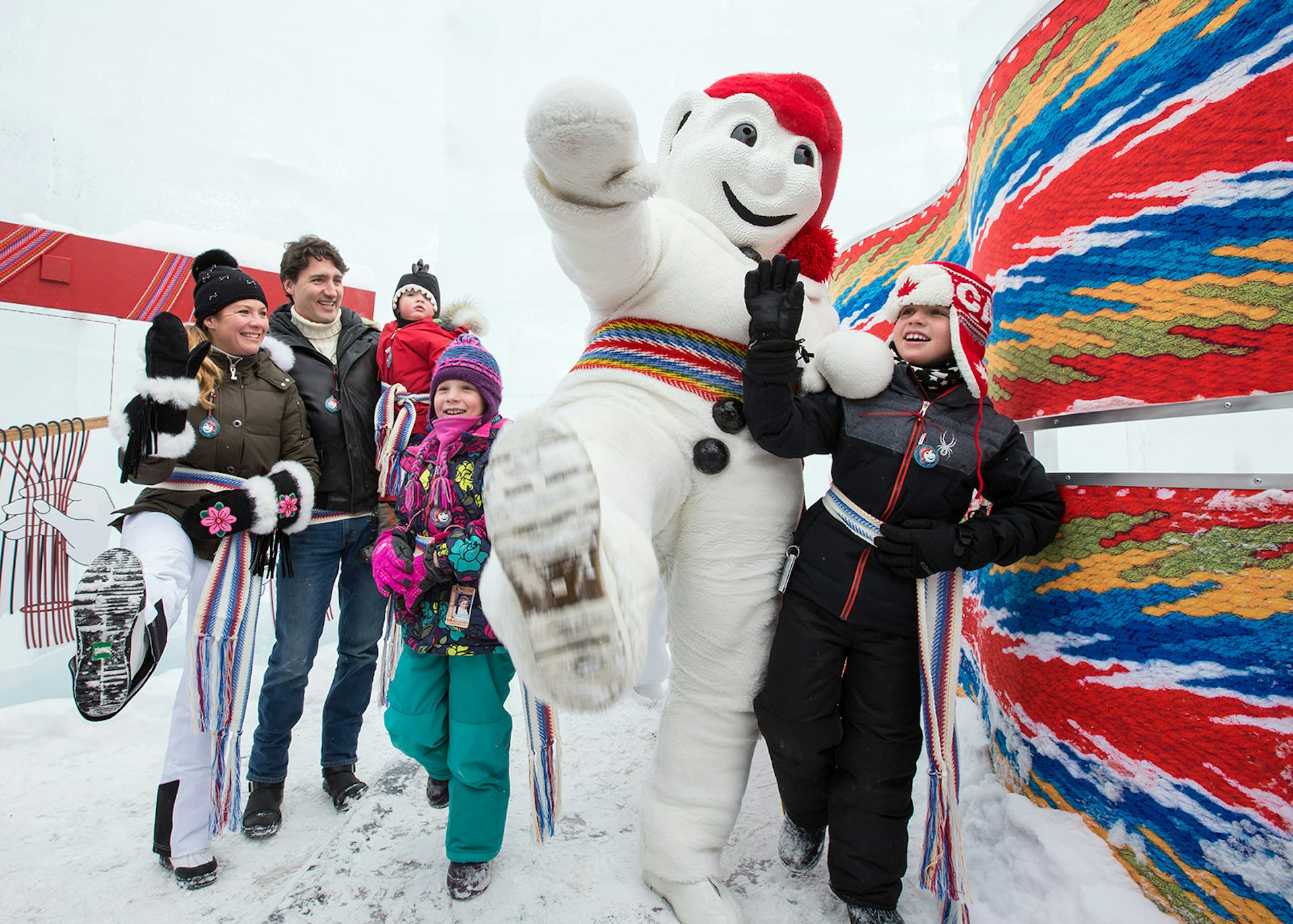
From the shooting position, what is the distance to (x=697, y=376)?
1.20 metres

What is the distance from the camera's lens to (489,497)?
650 mm

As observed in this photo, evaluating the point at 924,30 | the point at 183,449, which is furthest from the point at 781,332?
the point at 924,30

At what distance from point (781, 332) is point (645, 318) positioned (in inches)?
11.3

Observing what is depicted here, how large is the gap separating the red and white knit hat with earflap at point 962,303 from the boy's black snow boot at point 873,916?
956 millimetres

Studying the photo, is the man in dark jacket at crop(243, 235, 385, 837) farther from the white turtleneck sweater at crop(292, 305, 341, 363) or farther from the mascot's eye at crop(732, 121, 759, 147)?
the mascot's eye at crop(732, 121, 759, 147)

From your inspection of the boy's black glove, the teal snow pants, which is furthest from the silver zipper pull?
the teal snow pants

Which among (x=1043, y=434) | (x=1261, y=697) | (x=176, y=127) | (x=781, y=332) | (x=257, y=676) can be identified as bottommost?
(x=257, y=676)

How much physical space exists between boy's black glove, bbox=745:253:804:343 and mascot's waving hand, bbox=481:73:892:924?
0.11 m

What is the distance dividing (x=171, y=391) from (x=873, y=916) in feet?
5.76

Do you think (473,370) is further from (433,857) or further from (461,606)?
(433,857)

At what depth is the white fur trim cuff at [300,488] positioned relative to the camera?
1.56m

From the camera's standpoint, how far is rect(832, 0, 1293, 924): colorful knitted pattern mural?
2.95ft

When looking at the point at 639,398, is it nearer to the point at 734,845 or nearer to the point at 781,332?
the point at 781,332

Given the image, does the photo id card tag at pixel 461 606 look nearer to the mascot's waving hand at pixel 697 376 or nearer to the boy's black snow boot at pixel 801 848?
the mascot's waving hand at pixel 697 376
